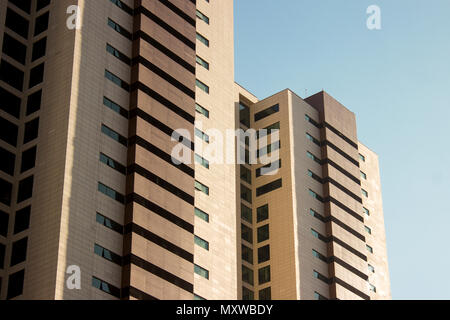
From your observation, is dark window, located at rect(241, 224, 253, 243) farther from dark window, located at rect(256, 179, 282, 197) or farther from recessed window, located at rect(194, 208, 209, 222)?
recessed window, located at rect(194, 208, 209, 222)

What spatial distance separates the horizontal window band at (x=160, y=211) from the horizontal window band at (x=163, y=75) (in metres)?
16.7

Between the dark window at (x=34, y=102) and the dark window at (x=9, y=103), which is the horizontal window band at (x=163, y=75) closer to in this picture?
the dark window at (x=34, y=102)

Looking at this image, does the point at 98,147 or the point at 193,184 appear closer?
the point at 98,147

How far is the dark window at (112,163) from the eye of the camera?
87.1 meters

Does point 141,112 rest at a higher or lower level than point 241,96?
lower

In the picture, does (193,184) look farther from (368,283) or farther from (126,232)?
(368,283)

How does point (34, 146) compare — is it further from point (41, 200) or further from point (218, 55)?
point (218, 55)

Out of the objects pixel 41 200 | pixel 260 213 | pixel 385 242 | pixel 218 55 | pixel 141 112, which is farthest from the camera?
pixel 385 242

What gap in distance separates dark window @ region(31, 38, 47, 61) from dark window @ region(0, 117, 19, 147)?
8839 mm
